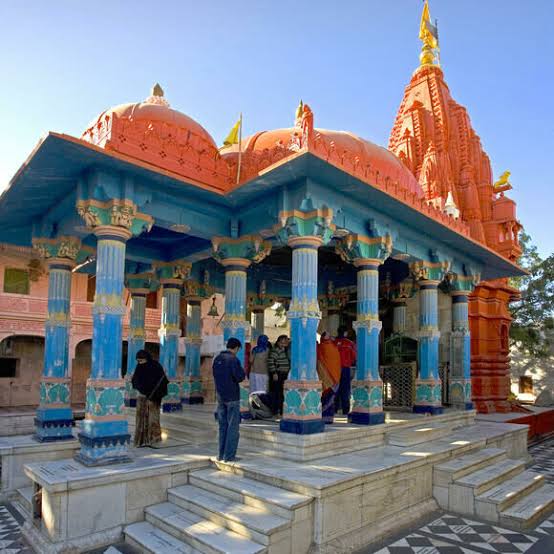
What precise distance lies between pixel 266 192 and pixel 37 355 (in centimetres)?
1584

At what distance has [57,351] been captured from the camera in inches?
306

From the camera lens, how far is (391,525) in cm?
575

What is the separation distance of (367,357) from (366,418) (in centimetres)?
98

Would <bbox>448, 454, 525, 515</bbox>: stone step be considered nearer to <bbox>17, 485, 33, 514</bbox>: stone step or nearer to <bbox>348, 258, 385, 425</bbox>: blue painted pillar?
<bbox>348, 258, 385, 425</bbox>: blue painted pillar

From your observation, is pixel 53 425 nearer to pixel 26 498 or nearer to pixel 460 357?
pixel 26 498

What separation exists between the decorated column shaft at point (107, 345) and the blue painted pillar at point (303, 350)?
2.19 meters

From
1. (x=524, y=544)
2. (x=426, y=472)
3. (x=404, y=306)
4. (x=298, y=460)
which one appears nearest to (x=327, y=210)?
(x=298, y=460)

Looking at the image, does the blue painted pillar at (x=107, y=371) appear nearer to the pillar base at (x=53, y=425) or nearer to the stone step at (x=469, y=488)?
Answer: the pillar base at (x=53, y=425)

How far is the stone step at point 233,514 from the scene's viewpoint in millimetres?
4477

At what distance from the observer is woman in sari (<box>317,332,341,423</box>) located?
8.03m

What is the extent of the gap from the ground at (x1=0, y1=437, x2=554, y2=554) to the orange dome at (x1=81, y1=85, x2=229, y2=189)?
185 inches

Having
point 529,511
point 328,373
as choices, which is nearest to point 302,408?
point 328,373

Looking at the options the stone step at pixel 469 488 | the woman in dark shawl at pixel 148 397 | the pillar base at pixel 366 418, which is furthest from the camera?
the pillar base at pixel 366 418

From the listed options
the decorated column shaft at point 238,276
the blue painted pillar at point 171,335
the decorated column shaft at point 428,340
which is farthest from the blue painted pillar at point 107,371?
the decorated column shaft at point 428,340
